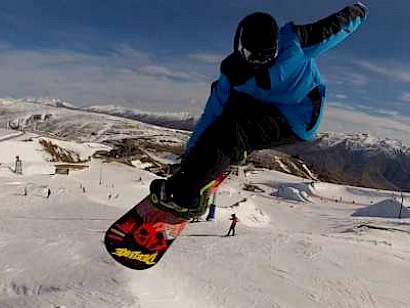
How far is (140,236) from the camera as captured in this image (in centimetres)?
489

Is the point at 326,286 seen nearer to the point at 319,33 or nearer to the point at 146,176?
the point at 319,33

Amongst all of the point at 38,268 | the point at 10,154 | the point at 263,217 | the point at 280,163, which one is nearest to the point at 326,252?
the point at 38,268

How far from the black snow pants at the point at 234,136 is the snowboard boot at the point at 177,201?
0.74 feet

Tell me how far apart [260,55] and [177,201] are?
53.7 inches

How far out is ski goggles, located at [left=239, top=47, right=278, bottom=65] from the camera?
356 cm

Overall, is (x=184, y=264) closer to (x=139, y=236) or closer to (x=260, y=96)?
(x=139, y=236)

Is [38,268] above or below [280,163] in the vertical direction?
above

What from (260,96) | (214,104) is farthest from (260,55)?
(214,104)

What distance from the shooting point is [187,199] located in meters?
4.04

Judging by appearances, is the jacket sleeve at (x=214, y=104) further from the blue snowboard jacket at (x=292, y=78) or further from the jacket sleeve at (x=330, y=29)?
the jacket sleeve at (x=330, y=29)

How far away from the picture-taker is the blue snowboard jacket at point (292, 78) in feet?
11.9

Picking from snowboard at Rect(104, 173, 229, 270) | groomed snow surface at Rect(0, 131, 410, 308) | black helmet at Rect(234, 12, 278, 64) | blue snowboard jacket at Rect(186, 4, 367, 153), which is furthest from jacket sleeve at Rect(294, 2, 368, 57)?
groomed snow surface at Rect(0, 131, 410, 308)

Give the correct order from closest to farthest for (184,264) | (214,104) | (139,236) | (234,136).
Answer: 1. (234,136)
2. (214,104)
3. (139,236)
4. (184,264)

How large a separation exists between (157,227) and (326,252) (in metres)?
19.0
